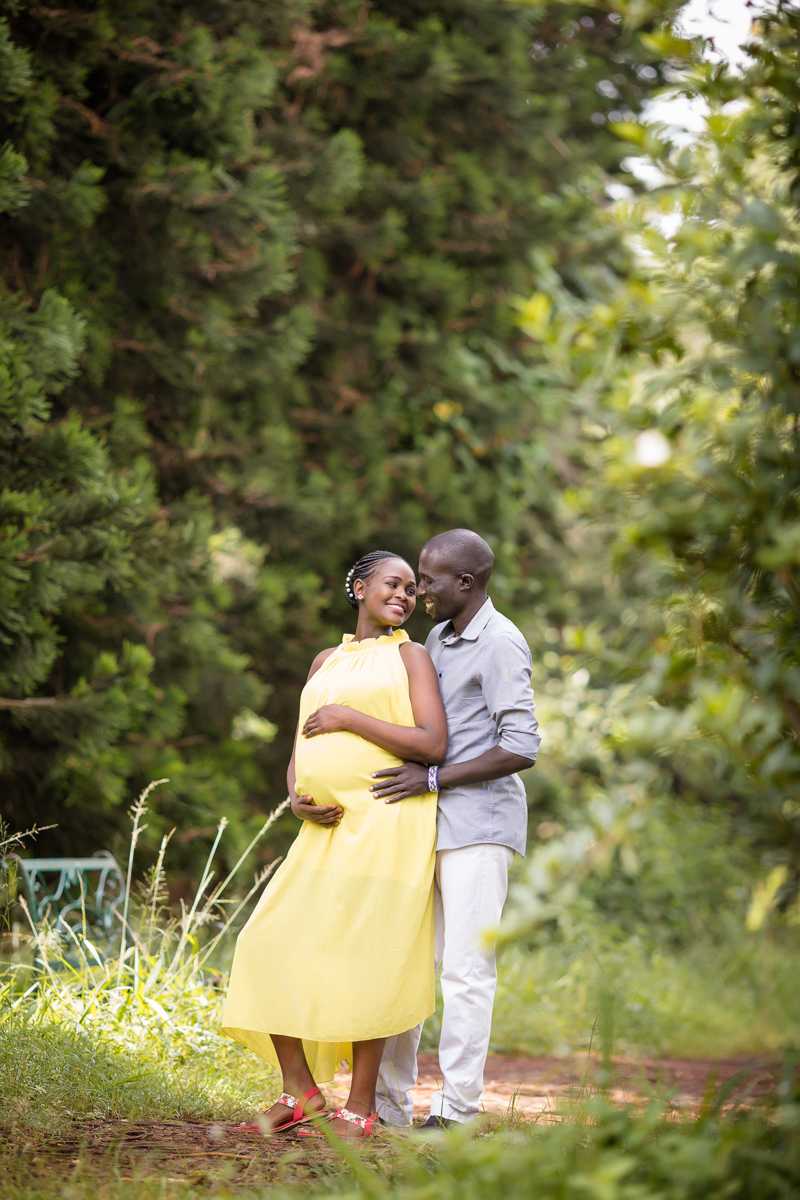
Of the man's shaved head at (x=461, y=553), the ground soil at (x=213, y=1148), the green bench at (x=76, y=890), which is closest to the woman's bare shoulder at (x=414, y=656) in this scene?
the man's shaved head at (x=461, y=553)

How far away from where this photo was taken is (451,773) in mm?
3248

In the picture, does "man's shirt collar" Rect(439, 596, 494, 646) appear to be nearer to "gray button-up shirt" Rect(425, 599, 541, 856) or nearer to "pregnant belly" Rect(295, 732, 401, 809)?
"gray button-up shirt" Rect(425, 599, 541, 856)

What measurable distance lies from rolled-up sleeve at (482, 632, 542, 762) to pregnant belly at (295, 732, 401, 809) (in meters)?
0.36

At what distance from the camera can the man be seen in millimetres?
3129

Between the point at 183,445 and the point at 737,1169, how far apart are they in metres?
5.16

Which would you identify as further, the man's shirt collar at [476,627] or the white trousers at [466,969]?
the man's shirt collar at [476,627]

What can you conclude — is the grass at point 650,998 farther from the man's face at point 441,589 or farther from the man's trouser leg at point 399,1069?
the man's face at point 441,589

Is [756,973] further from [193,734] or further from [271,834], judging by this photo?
[193,734]

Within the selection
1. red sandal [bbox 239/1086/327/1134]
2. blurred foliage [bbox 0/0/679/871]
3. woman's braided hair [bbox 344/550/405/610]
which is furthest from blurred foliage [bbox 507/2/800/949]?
blurred foliage [bbox 0/0/679/871]

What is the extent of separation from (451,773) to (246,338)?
3.84 metres

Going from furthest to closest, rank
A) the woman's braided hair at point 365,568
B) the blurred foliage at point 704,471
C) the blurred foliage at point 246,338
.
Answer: the blurred foliage at point 246,338 < the woman's braided hair at point 365,568 < the blurred foliage at point 704,471

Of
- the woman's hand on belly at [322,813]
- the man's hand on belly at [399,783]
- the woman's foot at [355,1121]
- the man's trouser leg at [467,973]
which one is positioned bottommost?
the woman's foot at [355,1121]

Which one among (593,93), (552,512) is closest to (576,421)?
(552,512)

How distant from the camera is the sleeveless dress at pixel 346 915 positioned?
10.2 feet
